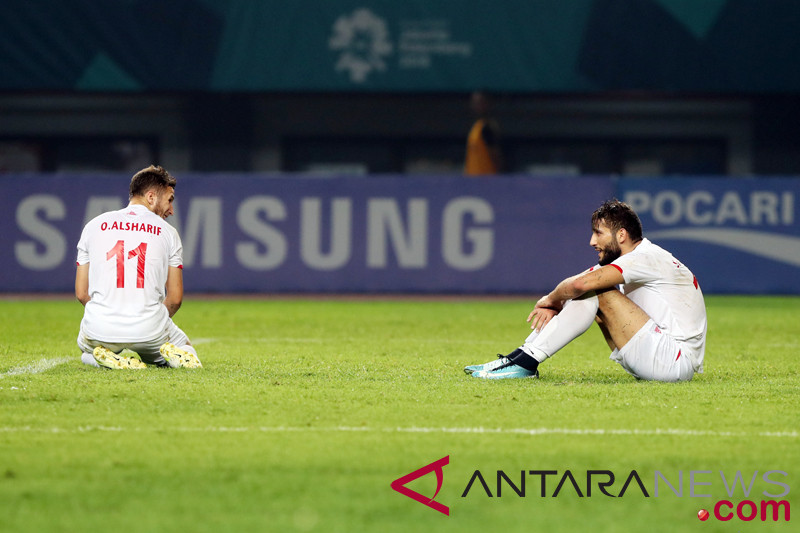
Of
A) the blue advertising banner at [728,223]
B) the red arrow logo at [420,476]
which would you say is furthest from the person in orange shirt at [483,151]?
the red arrow logo at [420,476]

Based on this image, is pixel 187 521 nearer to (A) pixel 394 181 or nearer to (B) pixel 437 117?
(A) pixel 394 181

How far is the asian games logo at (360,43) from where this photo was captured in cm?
2022

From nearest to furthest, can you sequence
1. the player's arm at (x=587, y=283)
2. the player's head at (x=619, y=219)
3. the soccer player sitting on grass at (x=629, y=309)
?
the player's arm at (x=587, y=283), the soccer player sitting on grass at (x=629, y=309), the player's head at (x=619, y=219)

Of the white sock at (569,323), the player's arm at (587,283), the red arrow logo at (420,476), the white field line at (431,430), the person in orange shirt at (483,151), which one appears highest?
the person in orange shirt at (483,151)

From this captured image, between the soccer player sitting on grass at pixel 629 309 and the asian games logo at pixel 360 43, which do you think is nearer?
the soccer player sitting on grass at pixel 629 309

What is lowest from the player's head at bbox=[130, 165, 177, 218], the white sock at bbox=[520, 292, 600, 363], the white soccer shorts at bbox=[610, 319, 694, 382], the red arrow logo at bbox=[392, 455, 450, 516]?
the red arrow logo at bbox=[392, 455, 450, 516]

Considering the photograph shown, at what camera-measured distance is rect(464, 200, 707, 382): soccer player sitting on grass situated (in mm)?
6898

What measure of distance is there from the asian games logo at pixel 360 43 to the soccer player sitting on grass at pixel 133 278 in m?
12.9

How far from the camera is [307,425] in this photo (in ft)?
18.4

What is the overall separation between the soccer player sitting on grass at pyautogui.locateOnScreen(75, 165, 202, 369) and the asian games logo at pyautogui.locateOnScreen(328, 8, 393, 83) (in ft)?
42.5

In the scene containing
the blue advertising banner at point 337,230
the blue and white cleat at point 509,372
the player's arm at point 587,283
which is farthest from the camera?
the blue advertising banner at point 337,230

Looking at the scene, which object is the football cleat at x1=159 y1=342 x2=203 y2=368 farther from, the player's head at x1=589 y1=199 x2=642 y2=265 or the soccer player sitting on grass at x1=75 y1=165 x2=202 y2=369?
the player's head at x1=589 y1=199 x2=642 y2=265

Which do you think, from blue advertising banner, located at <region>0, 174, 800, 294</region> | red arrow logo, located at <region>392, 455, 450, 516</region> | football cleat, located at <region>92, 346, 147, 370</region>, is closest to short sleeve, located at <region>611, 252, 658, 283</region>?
red arrow logo, located at <region>392, 455, 450, 516</region>

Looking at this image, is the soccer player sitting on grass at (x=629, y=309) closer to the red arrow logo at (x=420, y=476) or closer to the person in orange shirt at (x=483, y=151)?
the red arrow logo at (x=420, y=476)
